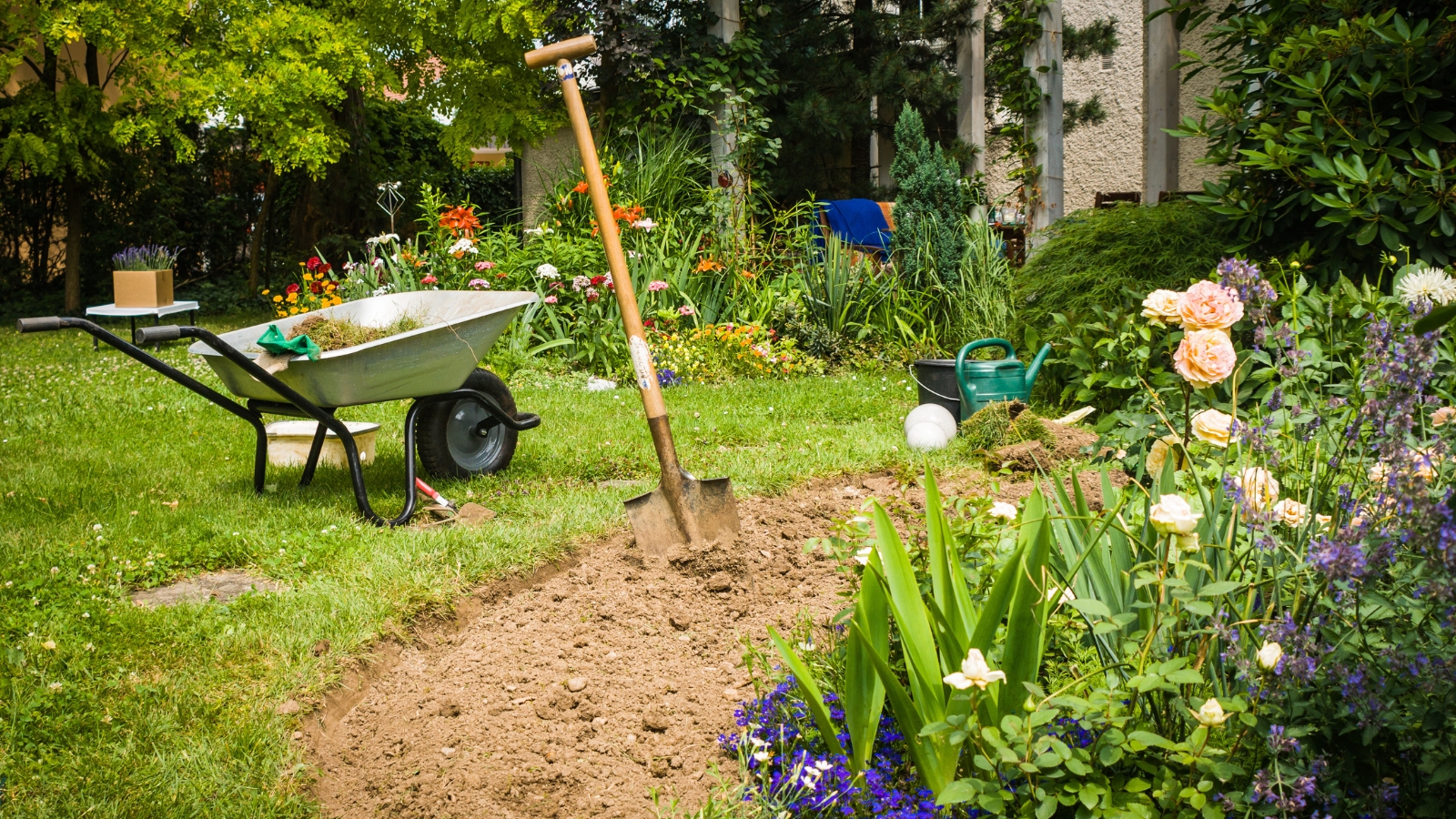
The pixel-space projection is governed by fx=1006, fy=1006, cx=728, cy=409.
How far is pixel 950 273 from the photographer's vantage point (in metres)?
6.36

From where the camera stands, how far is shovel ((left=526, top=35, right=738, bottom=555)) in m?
2.83

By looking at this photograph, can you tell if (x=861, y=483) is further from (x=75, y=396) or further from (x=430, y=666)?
(x=75, y=396)

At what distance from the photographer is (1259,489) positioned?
1.48 meters

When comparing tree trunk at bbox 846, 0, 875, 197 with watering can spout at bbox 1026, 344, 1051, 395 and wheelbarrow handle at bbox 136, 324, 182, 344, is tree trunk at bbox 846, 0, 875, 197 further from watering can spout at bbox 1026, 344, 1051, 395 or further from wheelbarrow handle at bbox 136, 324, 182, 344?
wheelbarrow handle at bbox 136, 324, 182, 344

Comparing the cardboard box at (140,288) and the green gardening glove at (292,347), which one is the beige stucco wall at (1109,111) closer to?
the cardboard box at (140,288)

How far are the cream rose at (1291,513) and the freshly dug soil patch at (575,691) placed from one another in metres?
1.01

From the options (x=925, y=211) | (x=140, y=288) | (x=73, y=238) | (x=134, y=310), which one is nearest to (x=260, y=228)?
(x=73, y=238)

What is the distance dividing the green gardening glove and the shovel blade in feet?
3.51

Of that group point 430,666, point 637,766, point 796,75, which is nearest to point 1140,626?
point 637,766

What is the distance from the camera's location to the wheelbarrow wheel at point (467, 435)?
360 cm

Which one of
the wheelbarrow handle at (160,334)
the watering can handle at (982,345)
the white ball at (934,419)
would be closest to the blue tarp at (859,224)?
the watering can handle at (982,345)

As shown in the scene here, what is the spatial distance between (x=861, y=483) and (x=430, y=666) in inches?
68.9

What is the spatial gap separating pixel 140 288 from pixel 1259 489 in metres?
9.41

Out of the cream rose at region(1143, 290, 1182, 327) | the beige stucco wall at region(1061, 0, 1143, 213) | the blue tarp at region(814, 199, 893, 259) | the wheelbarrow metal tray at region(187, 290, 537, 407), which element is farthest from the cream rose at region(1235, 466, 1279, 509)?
the beige stucco wall at region(1061, 0, 1143, 213)
